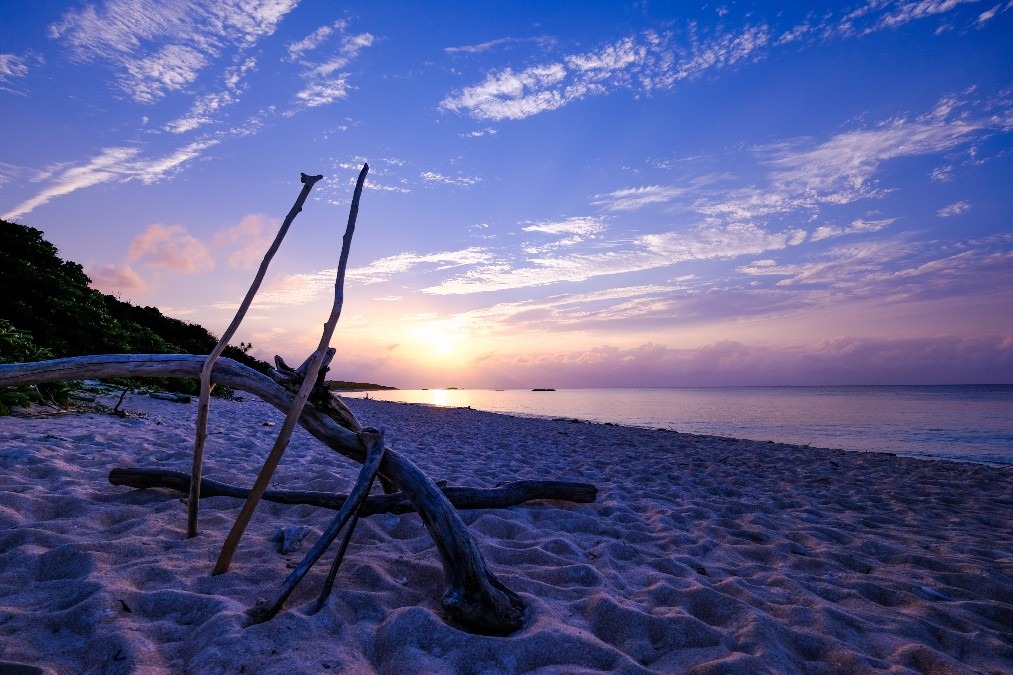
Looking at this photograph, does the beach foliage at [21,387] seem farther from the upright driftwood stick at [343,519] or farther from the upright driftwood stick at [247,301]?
the upright driftwood stick at [343,519]

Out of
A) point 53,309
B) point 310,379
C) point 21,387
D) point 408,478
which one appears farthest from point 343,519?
point 53,309

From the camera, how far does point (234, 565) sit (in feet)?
10.4

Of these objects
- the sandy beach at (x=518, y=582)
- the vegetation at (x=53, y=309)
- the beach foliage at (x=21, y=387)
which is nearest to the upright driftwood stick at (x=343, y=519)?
the sandy beach at (x=518, y=582)

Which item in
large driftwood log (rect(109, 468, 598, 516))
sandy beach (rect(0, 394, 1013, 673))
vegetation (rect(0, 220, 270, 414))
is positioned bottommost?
sandy beach (rect(0, 394, 1013, 673))

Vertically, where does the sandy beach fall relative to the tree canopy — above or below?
below

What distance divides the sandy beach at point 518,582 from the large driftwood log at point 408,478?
12 centimetres

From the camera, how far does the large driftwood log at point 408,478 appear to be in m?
2.66

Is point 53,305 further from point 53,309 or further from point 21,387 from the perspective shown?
point 21,387

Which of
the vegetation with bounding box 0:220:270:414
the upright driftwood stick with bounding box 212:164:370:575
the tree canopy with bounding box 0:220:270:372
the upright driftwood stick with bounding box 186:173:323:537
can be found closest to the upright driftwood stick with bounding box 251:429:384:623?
the upright driftwood stick with bounding box 212:164:370:575

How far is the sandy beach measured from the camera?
237 cm

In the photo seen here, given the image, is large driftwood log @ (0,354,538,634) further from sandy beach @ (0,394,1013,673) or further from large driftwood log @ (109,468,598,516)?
large driftwood log @ (109,468,598,516)

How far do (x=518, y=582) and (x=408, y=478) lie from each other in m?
0.98

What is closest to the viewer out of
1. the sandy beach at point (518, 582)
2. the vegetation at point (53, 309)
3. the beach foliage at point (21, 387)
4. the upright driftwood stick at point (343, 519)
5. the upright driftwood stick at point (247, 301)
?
the sandy beach at point (518, 582)

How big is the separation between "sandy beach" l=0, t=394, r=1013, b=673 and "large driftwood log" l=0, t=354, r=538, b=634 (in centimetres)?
12
